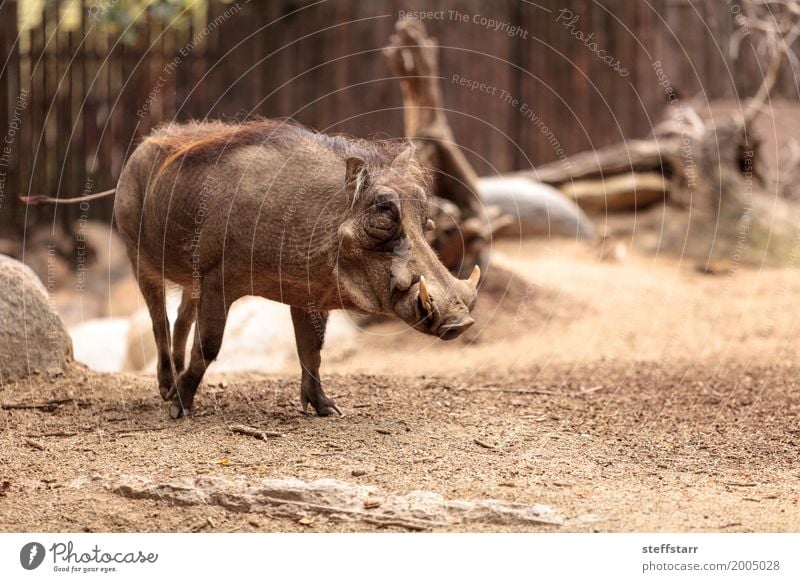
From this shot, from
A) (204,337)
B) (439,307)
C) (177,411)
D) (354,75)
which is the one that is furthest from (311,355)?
(354,75)

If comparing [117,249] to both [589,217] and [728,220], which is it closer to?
[589,217]

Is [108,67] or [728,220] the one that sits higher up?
[108,67]

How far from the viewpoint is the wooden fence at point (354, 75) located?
14.8 meters

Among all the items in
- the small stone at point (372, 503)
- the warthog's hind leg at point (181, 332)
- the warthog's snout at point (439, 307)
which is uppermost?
the warthog's snout at point (439, 307)

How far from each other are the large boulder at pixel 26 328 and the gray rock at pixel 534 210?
6.89 metres

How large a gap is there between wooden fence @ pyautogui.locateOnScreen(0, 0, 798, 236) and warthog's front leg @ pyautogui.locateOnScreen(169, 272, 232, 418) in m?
8.84

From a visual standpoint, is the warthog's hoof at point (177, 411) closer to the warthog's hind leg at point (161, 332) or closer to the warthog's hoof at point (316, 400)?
the warthog's hind leg at point (161, 332)

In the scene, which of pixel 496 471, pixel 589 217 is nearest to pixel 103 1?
pixel 589 217

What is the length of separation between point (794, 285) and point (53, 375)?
7.60 m

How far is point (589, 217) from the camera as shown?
14680 mm

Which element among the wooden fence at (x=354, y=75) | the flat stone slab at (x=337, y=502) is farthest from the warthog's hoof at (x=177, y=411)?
the wooden fence at (x=354, y=75)

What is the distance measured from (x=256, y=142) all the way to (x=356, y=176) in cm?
80

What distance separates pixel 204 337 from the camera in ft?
20.4

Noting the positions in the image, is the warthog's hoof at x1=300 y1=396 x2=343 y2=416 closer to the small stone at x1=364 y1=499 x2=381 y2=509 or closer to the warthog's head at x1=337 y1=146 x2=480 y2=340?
the warthog's head at x1=337 y1=146 x2=480 y2=340
